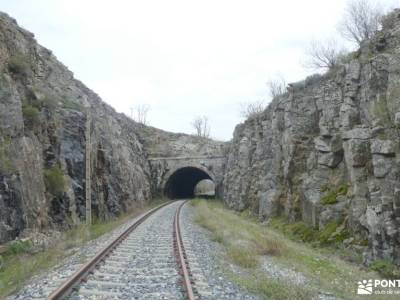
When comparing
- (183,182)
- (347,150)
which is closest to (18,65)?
(347,150)

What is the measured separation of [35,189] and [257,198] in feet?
44.6

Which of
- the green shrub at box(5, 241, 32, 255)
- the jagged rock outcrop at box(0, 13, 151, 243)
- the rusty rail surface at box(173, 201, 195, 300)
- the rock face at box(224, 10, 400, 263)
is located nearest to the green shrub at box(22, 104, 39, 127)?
the jagged rock outcrop at box(0, 13, 151, 243)

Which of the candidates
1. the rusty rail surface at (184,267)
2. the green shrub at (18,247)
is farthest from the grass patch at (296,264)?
the green shrub at (18,247)

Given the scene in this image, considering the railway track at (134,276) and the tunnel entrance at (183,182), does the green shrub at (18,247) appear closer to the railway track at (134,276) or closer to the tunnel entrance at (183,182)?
the railway track at (134,276)

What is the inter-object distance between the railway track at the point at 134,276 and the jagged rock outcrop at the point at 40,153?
413 cm

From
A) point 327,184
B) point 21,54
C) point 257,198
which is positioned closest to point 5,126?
point 21,54

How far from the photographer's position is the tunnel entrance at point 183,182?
51.3 m

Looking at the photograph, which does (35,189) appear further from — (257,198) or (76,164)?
(257,198)

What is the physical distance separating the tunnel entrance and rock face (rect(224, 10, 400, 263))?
2686 centimetres

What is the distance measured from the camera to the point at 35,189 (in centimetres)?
1502

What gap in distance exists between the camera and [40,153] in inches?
671

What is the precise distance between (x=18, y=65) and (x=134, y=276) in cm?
1273

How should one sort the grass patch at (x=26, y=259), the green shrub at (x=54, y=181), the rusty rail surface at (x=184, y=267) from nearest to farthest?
the rusty rail surface at (x=184, y=267) < the grass patch at (x=26, y=259) < the green shrub at (x=54, y=181)

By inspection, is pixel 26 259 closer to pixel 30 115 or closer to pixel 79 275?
pixel 79 275
